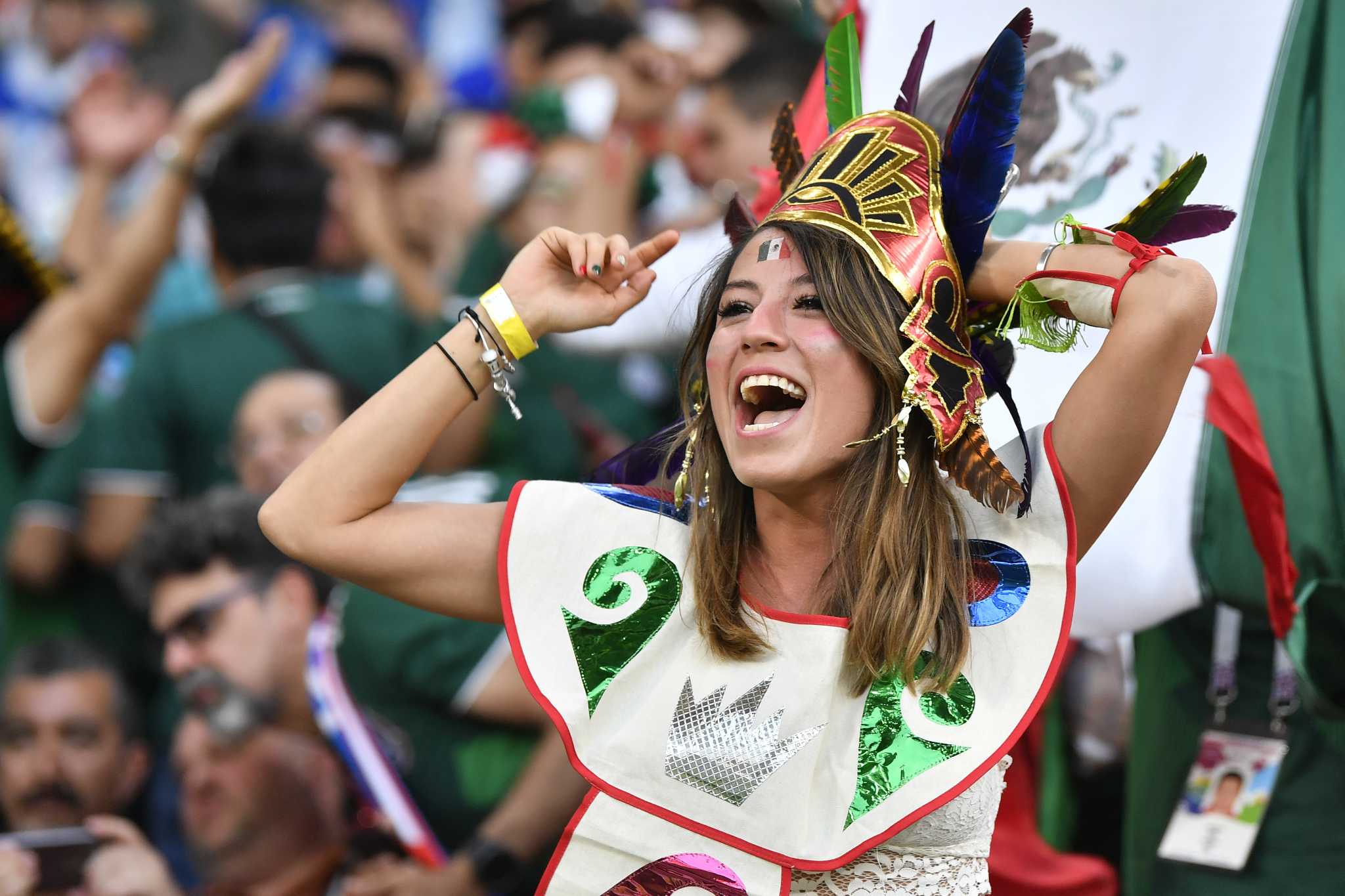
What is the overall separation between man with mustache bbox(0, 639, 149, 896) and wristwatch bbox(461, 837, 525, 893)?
107cm

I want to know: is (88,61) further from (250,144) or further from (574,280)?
(574,280)

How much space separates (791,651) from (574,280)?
57cm

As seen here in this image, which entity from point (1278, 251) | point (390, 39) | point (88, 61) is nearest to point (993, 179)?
point (1278, 251)

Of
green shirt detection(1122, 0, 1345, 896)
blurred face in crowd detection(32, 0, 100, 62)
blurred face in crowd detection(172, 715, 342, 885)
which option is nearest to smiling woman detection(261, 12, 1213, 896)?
green shirt detection(1122, 0, 1345, 896)

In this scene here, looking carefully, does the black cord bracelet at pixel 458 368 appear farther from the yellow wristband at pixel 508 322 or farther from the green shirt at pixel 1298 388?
the green shirt at pixel 1298 388

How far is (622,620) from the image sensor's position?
1741mm

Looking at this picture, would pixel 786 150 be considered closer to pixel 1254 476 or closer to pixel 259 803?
pixel 1254 476

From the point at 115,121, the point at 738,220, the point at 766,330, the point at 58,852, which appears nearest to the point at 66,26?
the point at 115,121

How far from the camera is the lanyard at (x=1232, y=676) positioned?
244cm

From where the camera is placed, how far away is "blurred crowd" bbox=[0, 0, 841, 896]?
317 cm

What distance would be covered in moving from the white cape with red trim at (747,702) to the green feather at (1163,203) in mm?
273

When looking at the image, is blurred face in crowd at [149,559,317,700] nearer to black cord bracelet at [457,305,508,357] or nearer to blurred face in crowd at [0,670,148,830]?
blurred face in crowd at [0,670,148,830]

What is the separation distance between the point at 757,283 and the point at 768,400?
148 mm

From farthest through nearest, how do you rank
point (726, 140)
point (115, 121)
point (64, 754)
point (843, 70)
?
point (115, 121) → point (726, 140) → point (64, 754) → point (843, 70)
